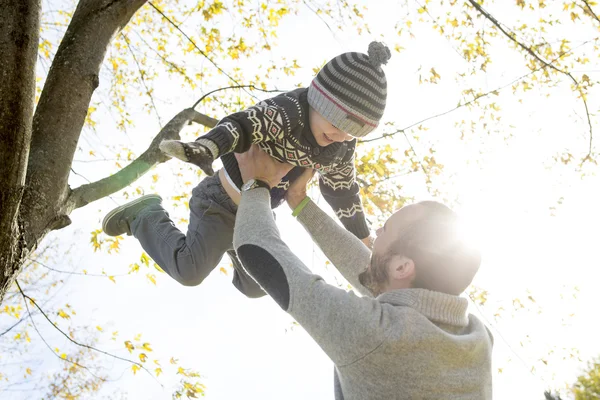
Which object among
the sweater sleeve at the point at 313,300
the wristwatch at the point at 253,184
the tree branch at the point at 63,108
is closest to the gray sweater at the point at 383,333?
the sweater sleeve at the point at 313,300

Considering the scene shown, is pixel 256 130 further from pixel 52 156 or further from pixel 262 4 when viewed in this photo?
pixel 262 4

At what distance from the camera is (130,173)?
2684 millimetres

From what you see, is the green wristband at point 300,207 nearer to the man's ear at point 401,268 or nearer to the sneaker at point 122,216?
the man's ear at point 401,268

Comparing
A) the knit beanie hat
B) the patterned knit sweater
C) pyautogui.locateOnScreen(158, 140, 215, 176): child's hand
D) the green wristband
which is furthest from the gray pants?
the knit beanie hat

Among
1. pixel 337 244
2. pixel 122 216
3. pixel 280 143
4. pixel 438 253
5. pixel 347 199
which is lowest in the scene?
pixel 438 253

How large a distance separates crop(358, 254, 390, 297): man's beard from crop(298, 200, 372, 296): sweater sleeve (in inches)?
9.8

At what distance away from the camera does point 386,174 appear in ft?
15.4

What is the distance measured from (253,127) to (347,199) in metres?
0.98

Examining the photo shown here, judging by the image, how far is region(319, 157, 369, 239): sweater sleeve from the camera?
120 inches

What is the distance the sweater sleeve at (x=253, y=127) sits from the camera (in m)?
2.17

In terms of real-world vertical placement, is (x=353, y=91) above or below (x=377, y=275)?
above

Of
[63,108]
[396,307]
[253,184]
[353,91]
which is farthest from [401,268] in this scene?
[63,108]

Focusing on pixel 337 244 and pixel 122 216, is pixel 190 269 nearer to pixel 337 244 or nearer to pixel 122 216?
pixel 122 216

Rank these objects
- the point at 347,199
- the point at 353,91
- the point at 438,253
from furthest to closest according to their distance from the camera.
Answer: the point at 347,199 → the point at 353,91 → the point at 438,253
